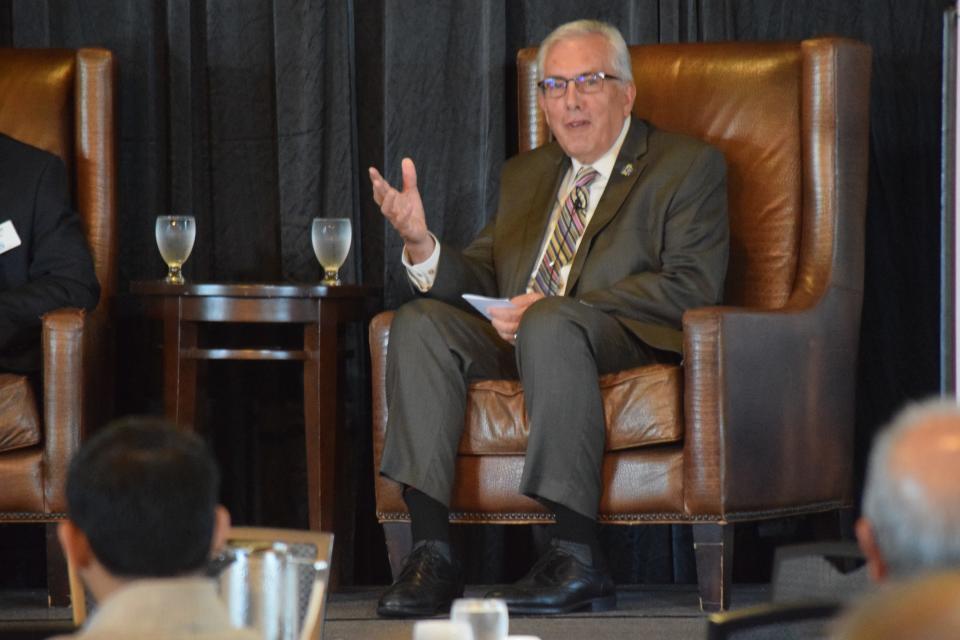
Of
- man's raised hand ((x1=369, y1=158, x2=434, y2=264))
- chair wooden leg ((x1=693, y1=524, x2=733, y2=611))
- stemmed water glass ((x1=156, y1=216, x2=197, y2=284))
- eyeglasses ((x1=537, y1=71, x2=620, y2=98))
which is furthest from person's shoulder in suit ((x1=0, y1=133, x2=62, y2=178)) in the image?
chair wooden leg ((x1=693, y1=524, x2=733, y2=611))

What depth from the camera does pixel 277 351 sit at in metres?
3.24

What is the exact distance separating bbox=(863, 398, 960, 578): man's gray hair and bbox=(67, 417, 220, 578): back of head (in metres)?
0.44

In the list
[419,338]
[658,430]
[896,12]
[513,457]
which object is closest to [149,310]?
[419,338]

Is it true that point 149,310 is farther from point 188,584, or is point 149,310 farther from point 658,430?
point 188,584

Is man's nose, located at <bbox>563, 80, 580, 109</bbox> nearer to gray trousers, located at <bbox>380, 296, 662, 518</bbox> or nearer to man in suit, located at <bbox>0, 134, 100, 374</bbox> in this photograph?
gray trousers, located at <bbox>380, 296, 662, 518</bbox>

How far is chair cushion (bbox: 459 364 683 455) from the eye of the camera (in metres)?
2.84

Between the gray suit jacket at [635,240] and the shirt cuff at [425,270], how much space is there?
0.01 metres

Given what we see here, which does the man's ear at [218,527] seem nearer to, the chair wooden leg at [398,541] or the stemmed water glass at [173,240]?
the chair wooden leg at [398,541]

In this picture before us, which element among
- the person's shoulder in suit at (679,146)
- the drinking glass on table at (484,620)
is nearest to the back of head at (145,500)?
the drinking glass on table at (484,620)

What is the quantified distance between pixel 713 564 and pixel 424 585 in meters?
0.56

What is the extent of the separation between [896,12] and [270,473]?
1.97m

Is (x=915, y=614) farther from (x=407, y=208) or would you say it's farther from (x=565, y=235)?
(x=565, y=235)

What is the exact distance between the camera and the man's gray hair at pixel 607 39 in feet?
10.7

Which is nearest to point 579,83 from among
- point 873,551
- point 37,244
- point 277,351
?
point 277,351
